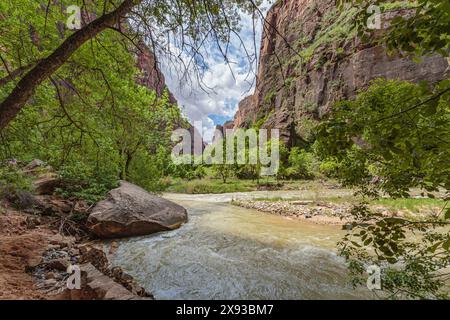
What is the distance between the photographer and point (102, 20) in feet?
5.99

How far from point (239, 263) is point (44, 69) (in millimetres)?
4575

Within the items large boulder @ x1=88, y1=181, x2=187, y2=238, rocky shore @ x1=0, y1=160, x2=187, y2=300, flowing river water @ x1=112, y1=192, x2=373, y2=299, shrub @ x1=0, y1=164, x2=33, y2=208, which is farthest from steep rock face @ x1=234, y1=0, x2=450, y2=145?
shrub @ x1=0, y1=164, x2=33, y2=208

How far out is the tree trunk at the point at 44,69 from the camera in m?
1.76

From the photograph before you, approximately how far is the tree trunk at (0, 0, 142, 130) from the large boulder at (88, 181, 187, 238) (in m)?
4.71

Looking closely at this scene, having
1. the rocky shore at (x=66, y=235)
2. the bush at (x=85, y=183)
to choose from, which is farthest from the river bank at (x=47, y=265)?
the bush at (x=85, y=183)

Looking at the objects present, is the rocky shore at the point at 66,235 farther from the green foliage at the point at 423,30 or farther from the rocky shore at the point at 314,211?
the rocky shore at the point at 314,211

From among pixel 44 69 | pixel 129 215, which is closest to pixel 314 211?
pixel 129 215

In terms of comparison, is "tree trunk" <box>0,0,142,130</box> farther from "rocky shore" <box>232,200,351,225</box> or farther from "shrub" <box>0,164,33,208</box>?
"rocky shore" <box>232,200,351,225</box>

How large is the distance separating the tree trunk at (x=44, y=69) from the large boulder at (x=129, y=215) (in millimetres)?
4706

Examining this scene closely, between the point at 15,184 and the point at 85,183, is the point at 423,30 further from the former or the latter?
the point at 85,183

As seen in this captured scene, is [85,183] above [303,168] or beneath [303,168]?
beneath

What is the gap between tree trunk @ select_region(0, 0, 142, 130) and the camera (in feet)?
5.79

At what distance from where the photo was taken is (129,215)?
631 centimetres

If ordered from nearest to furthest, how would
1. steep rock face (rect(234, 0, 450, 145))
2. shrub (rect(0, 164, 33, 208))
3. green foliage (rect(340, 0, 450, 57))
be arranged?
green foliage (rect(340, 0, 450, 57)) < shrub (rect(0, 164, 33, 208)) < steep rock face (rect(234, 0, 450, 145))
